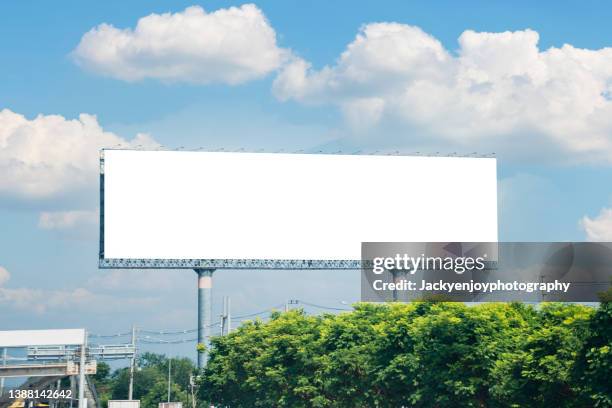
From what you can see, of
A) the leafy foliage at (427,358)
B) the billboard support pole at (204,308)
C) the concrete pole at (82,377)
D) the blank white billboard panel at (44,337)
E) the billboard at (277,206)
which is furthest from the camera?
the billboard support pole at (204,308)

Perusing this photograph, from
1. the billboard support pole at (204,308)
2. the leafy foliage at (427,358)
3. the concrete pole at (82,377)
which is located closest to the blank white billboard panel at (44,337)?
the concrete pole at (82,377)

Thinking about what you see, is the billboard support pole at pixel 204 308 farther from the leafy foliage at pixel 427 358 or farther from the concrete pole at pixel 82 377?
the leafy foliage at pixel 427 358

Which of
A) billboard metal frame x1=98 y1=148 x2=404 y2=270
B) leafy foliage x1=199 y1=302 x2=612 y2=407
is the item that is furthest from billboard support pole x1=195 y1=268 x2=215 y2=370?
leafy foliage x1=199 y1=302 x2=612 y2=407

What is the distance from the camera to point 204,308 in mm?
131625

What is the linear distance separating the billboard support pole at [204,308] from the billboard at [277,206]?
3.61 metres

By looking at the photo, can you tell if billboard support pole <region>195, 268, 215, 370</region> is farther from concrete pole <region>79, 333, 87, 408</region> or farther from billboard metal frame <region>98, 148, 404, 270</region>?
concrete pole <region>79, 333, 87, 408</region>

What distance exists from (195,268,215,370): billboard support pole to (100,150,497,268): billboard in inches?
142

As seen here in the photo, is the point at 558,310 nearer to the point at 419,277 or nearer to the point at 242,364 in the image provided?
the point at 242,364

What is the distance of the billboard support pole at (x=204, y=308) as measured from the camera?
125m

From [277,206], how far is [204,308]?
20483mm

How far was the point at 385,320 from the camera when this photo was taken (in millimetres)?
65875

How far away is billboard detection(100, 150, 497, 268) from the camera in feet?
386

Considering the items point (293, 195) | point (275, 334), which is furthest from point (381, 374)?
point (293, 195)

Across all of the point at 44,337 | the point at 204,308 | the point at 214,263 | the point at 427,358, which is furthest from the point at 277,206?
the point at 427,358
